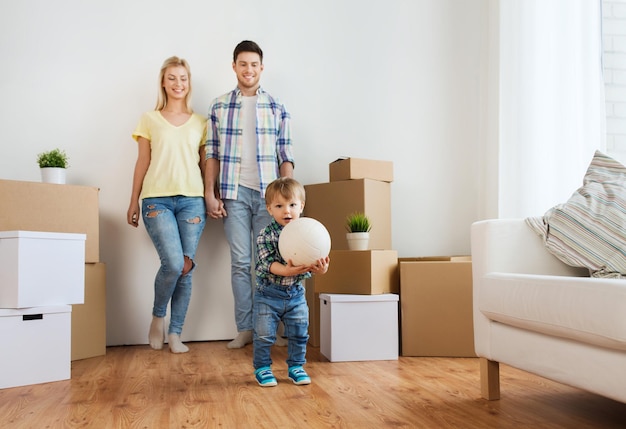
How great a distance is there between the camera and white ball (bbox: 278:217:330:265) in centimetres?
197

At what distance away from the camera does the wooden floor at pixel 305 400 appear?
1.71 m

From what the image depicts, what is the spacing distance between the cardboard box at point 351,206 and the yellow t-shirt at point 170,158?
23.7 inches

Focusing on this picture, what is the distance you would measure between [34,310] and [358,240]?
135 centimetres

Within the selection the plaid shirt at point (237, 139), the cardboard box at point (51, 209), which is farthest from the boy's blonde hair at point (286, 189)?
the cardboard box at point (51, 209)

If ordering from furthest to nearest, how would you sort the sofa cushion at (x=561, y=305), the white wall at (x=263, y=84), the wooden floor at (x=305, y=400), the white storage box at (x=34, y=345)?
the white wall at (x=263, y=84) → the white storage box at (x=34, y=345) → the wooden floor at (x=305, y=400) → the sofa cushion at (x=561, y=305)

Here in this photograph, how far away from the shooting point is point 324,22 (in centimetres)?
349

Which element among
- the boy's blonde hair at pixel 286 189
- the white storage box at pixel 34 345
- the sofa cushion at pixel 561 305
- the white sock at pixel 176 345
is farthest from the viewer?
the white sock at pixel 176 345

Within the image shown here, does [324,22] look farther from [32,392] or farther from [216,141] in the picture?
[32,392]

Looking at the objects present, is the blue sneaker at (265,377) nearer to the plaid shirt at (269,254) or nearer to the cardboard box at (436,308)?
the plaid shirt at (269,254)

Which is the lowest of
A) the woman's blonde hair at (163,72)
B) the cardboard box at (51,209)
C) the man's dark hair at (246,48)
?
the cardboard box at (51,209)

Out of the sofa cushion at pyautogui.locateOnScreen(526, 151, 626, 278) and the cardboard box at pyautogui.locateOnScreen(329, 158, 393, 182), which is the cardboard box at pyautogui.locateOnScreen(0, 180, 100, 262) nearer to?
the cardboard box at pyautogui.locateOnScreen(329, 158, 393, 182)

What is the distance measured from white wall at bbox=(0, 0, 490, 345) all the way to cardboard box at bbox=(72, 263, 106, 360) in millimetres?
240

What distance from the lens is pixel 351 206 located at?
9.89ft

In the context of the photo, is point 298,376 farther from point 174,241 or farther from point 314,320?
point 174,241
